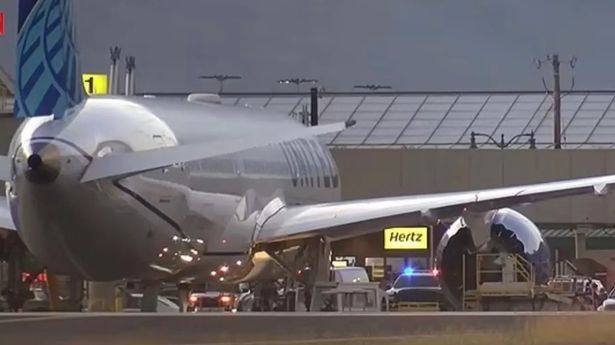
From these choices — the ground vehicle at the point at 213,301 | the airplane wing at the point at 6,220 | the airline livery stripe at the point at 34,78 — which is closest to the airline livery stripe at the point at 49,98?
the airline livery stripe at the point at 34,78

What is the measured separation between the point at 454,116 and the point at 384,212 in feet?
180

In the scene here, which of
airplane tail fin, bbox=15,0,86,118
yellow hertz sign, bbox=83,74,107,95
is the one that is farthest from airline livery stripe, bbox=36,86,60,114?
yellow hertz sign, bbox=83,74,107,95

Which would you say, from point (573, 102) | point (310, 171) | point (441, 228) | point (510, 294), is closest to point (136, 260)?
point (310, 171)

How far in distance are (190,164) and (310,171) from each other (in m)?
6.56

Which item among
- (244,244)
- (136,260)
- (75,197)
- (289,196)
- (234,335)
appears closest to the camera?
(234,335)

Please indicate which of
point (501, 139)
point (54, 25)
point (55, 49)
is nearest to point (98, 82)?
point (501, 139)

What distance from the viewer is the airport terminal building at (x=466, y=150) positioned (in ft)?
164

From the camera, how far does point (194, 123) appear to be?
20172 mm

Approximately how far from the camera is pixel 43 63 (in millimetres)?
17594

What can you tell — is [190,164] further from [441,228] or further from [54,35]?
[441,228]

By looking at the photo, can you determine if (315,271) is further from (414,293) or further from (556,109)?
(556,109)

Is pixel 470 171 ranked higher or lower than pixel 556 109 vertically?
lower

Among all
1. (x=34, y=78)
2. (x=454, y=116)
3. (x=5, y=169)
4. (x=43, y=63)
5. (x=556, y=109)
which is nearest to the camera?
(x=34, y=78)

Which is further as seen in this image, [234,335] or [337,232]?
[337,232]
